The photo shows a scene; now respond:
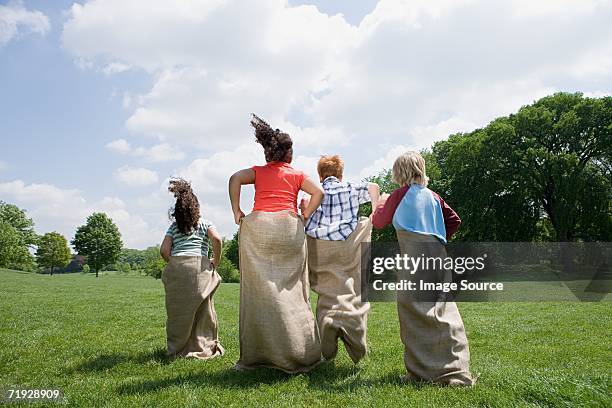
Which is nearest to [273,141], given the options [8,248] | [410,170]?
[410,170]

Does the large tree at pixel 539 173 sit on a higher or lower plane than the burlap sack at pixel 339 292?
higher

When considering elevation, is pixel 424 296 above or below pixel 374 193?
below

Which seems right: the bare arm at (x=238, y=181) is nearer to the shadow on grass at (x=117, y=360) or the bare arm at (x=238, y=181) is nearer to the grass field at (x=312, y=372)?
the grass field at (x=312, y=372)

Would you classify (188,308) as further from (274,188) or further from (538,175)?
(538,175)

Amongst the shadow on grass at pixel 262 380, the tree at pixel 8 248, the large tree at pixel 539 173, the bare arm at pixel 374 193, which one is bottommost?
the shadow on grass at pixel 262 380

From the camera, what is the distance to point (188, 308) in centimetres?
672

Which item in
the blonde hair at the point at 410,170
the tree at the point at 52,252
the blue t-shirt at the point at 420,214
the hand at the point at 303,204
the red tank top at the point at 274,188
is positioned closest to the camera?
the blue t-shirt at the point at 420,214

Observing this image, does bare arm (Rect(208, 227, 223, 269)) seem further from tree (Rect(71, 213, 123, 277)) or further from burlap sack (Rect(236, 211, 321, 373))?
tree (Rect(71, 213, 123, 277))

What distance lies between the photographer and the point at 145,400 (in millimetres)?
4648

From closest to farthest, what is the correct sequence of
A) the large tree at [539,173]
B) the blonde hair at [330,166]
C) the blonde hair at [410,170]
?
the blonde hair at [410,170] < the blonde hair at [330,166] < the large tree at [539,173]

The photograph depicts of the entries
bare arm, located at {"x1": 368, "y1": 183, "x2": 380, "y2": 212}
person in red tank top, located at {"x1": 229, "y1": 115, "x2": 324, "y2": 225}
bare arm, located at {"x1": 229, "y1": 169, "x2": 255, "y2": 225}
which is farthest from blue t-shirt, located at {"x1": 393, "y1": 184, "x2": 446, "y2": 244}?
bare arm, located at {"x1": 229, "y1": 169, "x2": 255, "y2": 225}

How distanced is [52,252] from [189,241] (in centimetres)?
→ 7541

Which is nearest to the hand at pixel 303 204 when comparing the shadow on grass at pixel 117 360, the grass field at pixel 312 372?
the grass field at pixel 312 372

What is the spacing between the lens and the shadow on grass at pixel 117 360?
635cm
